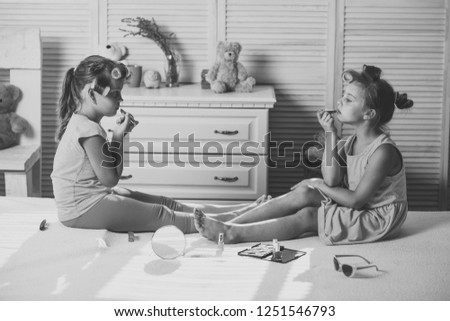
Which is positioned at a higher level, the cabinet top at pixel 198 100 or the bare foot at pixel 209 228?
the cabinet top at pixel 198 100

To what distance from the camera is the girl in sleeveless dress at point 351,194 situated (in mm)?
2414

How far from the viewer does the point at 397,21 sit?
11.8 ft

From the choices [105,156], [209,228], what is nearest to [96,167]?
[105,156]

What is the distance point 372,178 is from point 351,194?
0.28 ft

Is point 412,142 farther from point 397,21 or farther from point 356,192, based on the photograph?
point 356,192

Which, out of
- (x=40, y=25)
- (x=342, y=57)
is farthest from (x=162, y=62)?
(x=342, y=57)

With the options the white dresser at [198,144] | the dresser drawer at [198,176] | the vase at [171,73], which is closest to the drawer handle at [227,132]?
the white dresser at [198,144]

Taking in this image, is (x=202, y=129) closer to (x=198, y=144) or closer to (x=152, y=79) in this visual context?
(x=198, y=144)

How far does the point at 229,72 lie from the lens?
3.49 metres

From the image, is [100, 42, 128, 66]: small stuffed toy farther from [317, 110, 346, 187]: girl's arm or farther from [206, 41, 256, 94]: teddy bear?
[317, 110, 346, 187]: girl's arm

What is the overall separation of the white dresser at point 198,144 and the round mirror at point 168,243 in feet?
3.34

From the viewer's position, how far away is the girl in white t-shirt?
250cm

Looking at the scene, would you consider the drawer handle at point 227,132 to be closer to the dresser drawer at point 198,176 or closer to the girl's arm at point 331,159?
the dresser drawer at point 198,176

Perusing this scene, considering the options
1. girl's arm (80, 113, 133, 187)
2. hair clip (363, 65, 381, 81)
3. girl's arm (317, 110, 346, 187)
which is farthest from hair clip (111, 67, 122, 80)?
hair clip (363, 65, 381, 81)
